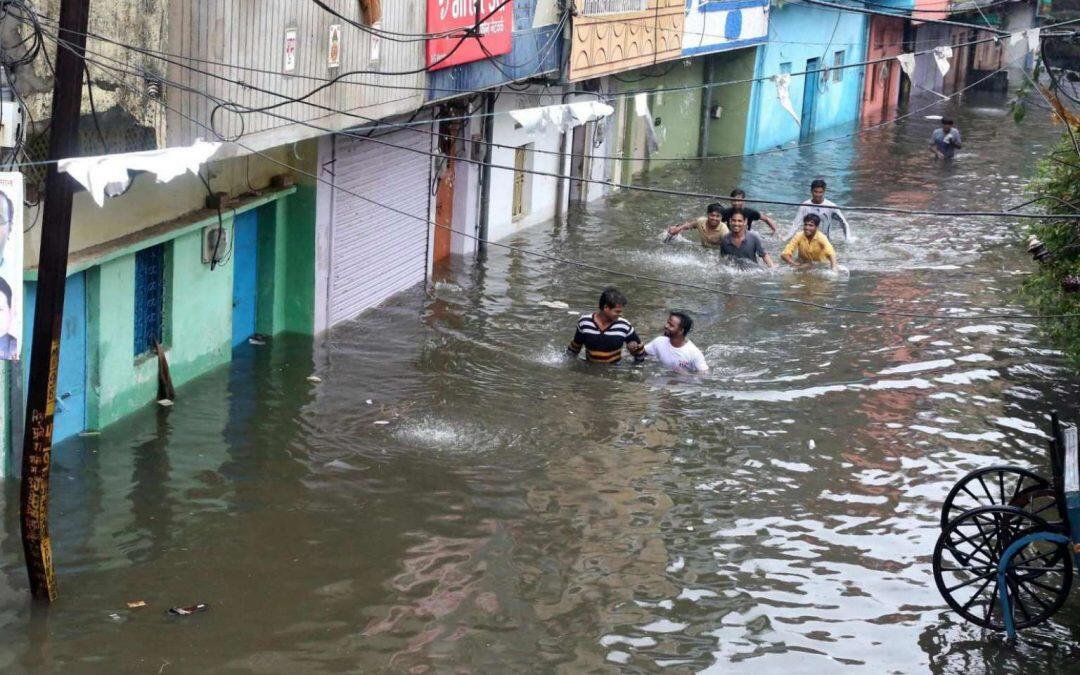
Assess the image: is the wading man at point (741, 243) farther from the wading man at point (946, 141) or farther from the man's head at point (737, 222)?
the wading man at point (946, 141)

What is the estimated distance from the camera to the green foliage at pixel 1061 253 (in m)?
12.0

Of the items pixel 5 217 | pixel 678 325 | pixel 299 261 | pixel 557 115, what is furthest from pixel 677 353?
pixel 5 217

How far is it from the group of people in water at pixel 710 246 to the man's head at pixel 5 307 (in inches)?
273

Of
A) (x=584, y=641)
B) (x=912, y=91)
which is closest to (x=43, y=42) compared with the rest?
(x=584, y=641)

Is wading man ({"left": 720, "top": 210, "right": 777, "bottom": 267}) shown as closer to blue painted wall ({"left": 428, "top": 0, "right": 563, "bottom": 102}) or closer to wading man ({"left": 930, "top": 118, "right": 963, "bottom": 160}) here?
blue painted wall ({"left": 428, "top": 0, "right": 563, "bottom": 102})

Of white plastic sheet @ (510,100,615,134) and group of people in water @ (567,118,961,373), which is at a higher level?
white plastic sheet @ (510,100,615,134)

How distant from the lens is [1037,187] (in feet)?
44.8

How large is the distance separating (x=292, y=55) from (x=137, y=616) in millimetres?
5564

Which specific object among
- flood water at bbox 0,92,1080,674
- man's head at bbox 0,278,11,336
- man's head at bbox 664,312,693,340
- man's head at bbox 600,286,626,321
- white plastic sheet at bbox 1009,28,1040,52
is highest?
white plastic sheet at bbox 1009,28,1040,52

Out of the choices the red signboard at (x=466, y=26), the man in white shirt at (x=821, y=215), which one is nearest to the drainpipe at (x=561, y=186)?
the man in white shirt at (x=821, y=215)

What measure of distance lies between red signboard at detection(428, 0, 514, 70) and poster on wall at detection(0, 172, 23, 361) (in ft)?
23.7

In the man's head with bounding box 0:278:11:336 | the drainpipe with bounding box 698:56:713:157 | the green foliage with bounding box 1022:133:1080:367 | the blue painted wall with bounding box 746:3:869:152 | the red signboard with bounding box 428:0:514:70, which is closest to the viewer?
the man's head with bounding box 0:278:11:336

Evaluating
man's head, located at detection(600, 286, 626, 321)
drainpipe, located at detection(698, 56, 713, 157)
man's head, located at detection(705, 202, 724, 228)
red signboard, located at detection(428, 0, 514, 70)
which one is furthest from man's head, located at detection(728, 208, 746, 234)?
drainpipe, located at detection(698, 56, 713, 157)

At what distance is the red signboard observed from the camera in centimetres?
1501
